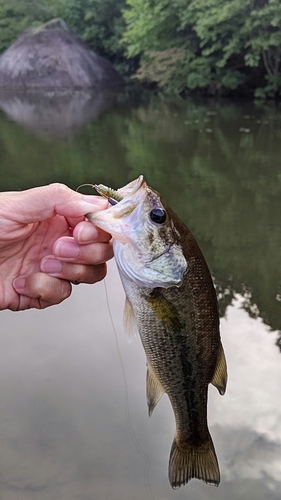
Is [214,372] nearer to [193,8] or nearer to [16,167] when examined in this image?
[16,167]

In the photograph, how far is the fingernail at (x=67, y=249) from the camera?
2.25 m

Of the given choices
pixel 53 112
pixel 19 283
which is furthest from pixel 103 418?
pixel 53 112

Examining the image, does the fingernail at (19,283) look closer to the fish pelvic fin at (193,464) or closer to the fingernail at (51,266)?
the fingernail at (51,266)

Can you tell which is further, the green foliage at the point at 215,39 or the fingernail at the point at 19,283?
the green foliage at the point at 215,39

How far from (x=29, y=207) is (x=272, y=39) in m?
21.8

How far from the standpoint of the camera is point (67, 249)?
2.26m

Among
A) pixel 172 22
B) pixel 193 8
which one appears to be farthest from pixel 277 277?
pixel 172 22

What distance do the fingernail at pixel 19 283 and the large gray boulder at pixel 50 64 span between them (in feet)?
107

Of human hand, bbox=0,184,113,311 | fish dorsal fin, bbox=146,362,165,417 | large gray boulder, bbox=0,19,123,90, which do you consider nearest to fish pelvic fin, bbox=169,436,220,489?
fish dorsal fin, bbox=146,362,165,417

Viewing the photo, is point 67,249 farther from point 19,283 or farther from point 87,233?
point 19,283

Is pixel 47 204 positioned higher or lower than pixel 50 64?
higher

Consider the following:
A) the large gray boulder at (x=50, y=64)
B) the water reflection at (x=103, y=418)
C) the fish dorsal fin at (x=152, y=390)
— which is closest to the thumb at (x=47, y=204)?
the fish dorsal fin at (x=152, y=390)

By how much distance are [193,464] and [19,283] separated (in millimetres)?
1205

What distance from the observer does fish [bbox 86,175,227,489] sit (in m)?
1.91
